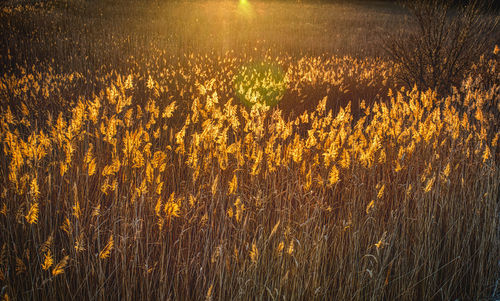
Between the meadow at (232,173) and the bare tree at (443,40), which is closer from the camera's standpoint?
the meadow at (232,173)

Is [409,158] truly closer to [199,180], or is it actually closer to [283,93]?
[199,180]

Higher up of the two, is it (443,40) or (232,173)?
(443,40)

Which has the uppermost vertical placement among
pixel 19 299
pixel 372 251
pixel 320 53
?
pixel 320 53

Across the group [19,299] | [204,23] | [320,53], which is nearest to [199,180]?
[19,299]

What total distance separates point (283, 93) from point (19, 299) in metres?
4.25

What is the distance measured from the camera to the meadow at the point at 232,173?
5.50 ft

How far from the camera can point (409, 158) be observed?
2.75 meters

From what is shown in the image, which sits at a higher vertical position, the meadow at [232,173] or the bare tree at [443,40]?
the bare tree at [443,40]

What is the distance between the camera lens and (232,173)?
267 centimetres

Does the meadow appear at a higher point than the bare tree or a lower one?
lower

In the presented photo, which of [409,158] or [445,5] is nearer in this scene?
[409,158]

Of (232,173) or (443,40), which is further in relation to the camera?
(443,40)

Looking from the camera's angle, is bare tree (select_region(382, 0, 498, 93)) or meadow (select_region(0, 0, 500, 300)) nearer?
meadow (select_region(0, 0, 500, 300))

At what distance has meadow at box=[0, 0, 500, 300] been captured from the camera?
1678 millimetres
